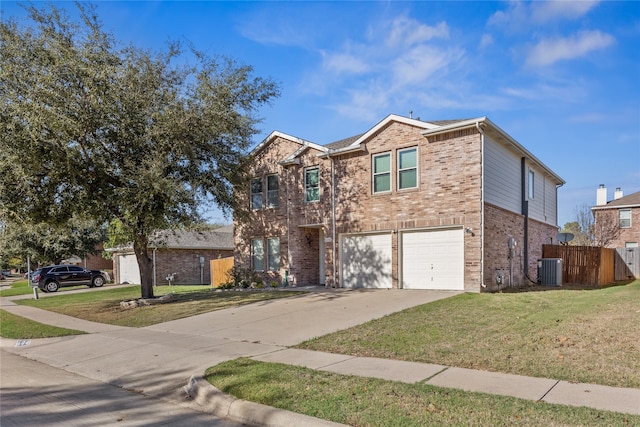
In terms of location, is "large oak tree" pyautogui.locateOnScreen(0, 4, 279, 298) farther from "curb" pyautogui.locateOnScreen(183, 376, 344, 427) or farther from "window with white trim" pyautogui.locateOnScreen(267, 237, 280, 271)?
"curb" pyautogui.locateOnScreen(183, 376, 344, 427)

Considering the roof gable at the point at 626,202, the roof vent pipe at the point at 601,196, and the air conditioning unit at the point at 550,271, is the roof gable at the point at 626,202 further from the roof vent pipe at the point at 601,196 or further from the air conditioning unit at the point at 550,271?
the air conditioning unit at the point at 550,271

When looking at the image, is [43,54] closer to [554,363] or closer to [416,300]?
[416,300]

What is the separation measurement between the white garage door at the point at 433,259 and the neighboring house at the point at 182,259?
17.0 metres

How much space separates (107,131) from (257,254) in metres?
9.31

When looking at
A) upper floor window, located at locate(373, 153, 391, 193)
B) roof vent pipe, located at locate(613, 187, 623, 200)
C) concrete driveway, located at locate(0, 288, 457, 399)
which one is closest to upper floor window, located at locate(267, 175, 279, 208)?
upper floor window, located at locate(373, 153, 391, 193)

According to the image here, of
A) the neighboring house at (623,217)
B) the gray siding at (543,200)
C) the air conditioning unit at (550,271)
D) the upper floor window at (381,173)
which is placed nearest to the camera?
the upper floor window at (381,173)

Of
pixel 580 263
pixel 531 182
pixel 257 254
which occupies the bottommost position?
pixel 580 263

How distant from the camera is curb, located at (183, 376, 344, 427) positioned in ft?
16.0

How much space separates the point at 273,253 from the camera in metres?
21.2

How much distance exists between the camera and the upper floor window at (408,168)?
1627 centimetres

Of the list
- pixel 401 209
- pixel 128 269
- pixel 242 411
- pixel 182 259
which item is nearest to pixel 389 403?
pixel 242 411

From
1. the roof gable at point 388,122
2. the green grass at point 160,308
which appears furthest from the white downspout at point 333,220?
the green grass at point 160,308

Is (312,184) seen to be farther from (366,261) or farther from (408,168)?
(408,168)

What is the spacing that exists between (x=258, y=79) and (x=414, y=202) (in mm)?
7304
